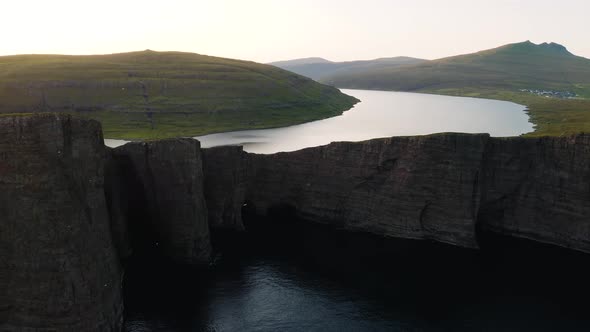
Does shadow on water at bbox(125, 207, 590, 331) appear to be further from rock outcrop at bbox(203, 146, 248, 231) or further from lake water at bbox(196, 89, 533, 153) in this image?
lake water at bbox(196, 89, 533, 153)

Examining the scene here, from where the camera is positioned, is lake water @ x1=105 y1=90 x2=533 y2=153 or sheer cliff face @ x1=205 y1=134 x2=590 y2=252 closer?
sheer cliff face @ x1=205 y1=134 x2=590 y2=252

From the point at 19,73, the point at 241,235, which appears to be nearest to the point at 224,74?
the point at 19,73

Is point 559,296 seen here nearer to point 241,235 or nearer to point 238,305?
point 238,305

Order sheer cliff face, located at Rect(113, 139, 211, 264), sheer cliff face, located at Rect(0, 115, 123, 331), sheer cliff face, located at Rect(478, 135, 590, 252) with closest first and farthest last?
sheer cliff face, located at Rect(0, 115, 123, 331) → sheer cliff face, located at Rect(113, 139, 211, 264) → sheer cliff face, located at Rect(478, 135, 590, 252)

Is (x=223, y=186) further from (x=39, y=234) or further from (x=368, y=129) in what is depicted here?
(x=368, y=129)

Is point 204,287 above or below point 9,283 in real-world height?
below

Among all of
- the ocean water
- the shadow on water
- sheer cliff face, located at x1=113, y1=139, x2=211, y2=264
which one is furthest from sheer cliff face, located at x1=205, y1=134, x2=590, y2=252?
sheer cliff face, located at x1=113, y1=139, x2=211, y2=264

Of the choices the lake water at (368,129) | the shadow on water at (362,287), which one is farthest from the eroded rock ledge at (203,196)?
the lake water at (368,129)
